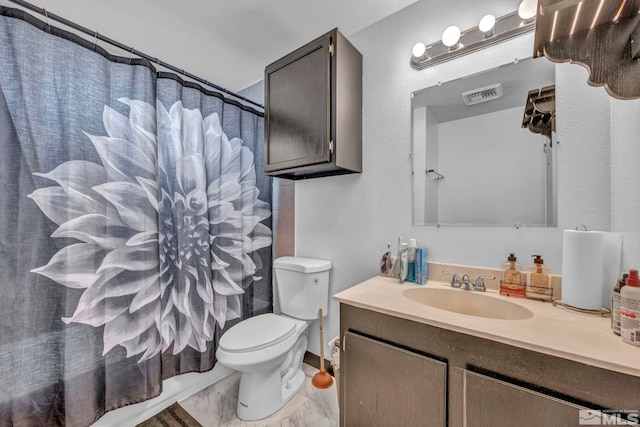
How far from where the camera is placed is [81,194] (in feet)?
3.83

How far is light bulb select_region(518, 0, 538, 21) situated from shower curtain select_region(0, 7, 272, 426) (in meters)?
1.66

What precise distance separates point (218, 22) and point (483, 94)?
61.9 inches

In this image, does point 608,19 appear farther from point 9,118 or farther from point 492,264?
point 9,118

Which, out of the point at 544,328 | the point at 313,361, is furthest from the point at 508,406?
the point at 313,361

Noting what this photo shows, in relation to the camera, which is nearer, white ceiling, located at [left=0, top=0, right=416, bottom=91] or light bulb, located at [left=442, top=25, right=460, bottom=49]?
light bulb, located at [left=442, top=25, right=460, bottom=49]

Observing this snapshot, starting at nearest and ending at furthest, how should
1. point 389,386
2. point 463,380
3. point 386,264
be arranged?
point 463,380 → point 389,386 → point 386,264

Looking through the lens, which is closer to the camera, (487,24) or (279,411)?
(487,24)

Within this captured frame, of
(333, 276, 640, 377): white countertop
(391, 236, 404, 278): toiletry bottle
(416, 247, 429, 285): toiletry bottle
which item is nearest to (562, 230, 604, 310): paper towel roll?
(333, 276, 640, 377): white countertop

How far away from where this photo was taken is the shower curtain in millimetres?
1024

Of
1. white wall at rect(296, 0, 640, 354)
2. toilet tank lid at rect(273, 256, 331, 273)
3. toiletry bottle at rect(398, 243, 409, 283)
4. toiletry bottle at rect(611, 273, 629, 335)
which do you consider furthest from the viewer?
toilet tank lid at rect(273, 256, 331, 273)

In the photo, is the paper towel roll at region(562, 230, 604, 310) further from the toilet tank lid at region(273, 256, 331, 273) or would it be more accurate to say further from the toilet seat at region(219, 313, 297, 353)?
the toilet seat at region(219, 313, 297, 353)

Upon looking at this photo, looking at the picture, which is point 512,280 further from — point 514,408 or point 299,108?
point 299,108

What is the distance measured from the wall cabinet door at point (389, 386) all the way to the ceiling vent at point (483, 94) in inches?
46.7

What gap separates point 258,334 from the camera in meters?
1.42
